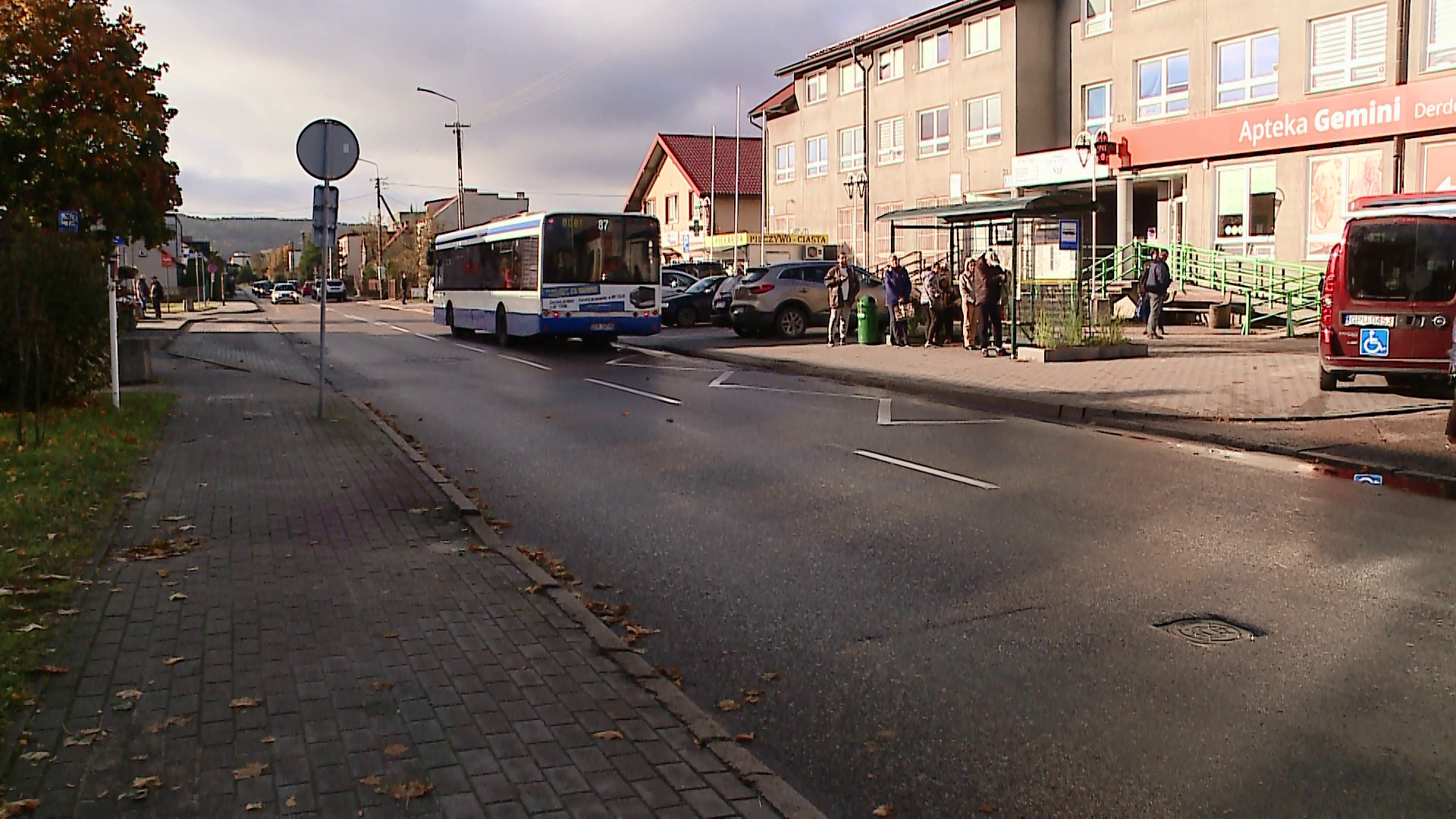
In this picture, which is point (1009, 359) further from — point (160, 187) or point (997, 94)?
point (997, 94)

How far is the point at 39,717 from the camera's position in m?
4.66

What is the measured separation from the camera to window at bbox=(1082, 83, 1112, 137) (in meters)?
37.1

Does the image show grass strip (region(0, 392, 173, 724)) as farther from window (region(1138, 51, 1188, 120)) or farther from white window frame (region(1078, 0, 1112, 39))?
white window frame (region(1078, 0, 1112, 39))

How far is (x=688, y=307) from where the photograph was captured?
123ft

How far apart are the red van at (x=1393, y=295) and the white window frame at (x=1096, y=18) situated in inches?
912

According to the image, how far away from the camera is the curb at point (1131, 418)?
10656 millimetres

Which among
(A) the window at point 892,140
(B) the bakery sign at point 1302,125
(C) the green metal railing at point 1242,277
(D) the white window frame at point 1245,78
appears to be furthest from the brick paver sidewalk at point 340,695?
(A) the window at point 892,140

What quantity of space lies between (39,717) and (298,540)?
→ 3.21 meters

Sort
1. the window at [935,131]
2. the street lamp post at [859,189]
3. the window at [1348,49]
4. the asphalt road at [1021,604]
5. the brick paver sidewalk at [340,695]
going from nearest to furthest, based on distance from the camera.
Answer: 1. the brick paver sidewalk at [340,695]
2. the asphalt road at [1021,604]
3. the window at [1348,49]
4. the window at [935,131]
5. the street lamp post at [859,189]

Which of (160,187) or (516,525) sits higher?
(160,187)

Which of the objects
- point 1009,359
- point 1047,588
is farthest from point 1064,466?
point 1009,359

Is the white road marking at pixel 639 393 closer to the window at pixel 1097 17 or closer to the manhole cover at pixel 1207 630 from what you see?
the manhole cover at pixel 1207 630

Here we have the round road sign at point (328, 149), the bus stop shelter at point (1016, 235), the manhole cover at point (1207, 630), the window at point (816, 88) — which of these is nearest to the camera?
the manhole cover at point (1207, 630)

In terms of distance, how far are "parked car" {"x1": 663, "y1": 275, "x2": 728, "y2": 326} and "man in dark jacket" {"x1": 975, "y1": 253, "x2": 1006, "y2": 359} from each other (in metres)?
15.2
